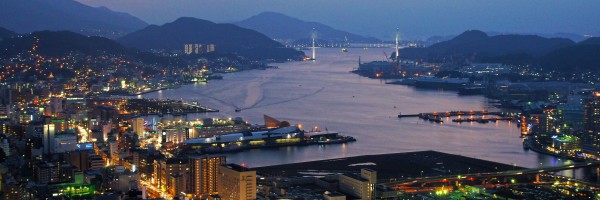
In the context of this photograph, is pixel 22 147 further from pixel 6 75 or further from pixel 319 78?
pixel 319 78

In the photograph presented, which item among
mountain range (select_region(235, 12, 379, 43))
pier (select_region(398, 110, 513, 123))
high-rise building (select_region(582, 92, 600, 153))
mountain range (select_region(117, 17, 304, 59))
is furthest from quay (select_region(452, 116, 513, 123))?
mountain range (select_region(235, 12, 379, 43))

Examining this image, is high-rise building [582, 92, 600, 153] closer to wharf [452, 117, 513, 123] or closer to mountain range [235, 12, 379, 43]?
wharf [452, 117, 513, 123]

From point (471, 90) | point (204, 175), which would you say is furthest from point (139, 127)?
point (471, 90)

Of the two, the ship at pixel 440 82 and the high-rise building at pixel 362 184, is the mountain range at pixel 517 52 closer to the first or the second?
the ship at pixel 440 82

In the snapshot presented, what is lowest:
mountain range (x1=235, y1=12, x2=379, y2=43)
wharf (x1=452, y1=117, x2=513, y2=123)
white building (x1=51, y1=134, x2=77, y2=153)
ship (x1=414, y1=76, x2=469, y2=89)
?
white building (x1=51, y1=134, x2=77, y2=153)

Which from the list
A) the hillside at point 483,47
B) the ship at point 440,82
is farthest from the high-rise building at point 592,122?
the hillside at point 483,47

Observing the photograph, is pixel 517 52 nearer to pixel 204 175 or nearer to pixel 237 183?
pixel 204 175

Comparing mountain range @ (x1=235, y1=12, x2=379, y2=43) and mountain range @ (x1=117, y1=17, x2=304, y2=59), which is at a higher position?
Answer: mountain range @ (x1=235, y1=12, x2=379, y2=43)
